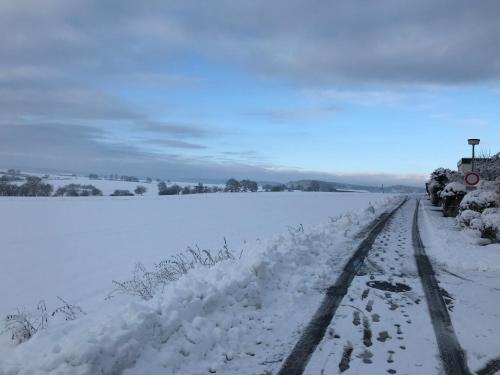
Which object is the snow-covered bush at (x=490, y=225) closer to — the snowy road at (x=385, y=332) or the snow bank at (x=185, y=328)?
the snowy road at (x=385, y=332)

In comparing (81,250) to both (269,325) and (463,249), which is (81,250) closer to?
(269,325)

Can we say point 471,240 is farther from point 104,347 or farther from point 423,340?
point 104,347

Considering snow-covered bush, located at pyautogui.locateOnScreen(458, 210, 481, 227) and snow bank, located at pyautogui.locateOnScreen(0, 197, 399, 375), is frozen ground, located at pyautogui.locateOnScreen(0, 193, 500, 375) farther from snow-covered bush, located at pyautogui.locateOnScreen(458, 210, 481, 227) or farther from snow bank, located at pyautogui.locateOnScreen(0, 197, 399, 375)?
snow-covered bush, located at pyautogui.locateOnScreen(458, 210, 481, 227)

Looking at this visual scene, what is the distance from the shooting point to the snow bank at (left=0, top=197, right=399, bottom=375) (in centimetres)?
415

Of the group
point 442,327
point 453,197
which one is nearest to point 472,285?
point 442,327

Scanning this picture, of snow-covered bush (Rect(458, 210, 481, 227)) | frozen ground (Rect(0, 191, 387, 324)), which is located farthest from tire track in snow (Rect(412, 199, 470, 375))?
snow-covered bush (Rect(458, 210, 481, 227))

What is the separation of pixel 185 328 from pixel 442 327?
372 centimetres

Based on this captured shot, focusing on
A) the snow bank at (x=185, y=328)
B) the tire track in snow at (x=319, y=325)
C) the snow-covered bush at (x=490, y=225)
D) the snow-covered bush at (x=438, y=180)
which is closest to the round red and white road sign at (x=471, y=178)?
the snow-covered bush at (x=490, y=225)

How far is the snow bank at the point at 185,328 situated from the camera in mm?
4152

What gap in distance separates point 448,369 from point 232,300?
316cm

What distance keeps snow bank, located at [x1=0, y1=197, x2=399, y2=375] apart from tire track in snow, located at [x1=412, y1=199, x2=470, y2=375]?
2.00 meters

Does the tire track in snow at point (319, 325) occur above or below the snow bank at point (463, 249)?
below

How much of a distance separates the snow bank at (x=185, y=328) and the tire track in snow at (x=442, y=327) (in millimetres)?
1999

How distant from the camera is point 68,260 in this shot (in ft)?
53.4
